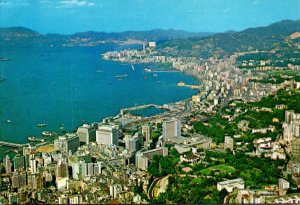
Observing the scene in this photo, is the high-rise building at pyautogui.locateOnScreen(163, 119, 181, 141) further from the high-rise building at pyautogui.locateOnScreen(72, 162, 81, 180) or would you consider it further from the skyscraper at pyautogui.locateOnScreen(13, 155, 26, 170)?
the skyscraper at pyautogui.locateOnScreen(13, 155, 26, 170)


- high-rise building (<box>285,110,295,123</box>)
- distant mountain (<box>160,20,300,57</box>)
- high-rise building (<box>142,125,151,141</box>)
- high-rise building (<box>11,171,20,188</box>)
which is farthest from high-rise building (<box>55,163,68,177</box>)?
high-rise building (<box>285,110,295,123</box>)

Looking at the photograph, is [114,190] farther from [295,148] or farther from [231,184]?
[295,148]

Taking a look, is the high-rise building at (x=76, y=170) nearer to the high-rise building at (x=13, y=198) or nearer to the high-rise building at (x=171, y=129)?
the high-rise building at (x=13, y=198)

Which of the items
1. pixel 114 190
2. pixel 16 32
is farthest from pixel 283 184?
pixel 16 32

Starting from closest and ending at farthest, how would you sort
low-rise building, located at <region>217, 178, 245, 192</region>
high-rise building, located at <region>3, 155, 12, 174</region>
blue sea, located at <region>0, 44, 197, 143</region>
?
low-rise building, located at <region>217, 178, 245, 192</region>
high-rise building, located at <region>3, 155, 12, 174</region>
blue sea, located at <region>0, 44, 197, 143</region>

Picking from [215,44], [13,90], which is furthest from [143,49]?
[13,90]

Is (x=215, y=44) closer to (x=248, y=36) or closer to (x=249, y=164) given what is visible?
(x=248, y=36)
